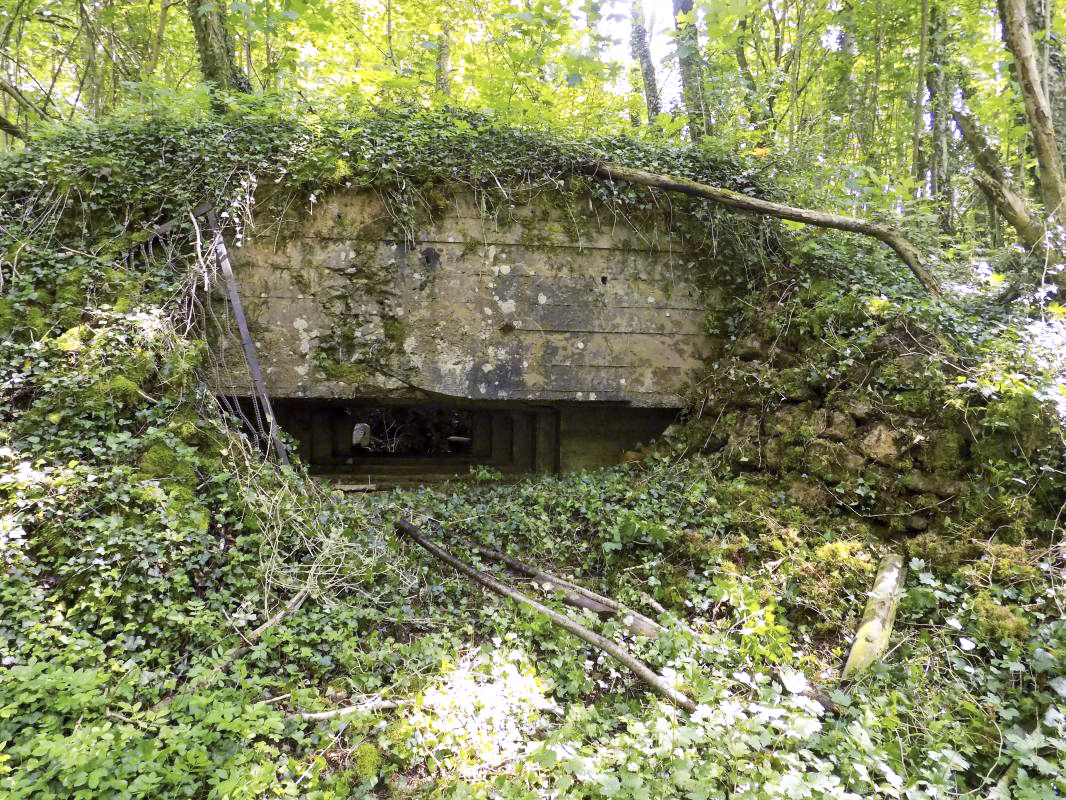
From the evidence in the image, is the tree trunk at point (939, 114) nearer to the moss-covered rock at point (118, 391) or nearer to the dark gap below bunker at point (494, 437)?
the dark gap below bunker at point (494, 437)

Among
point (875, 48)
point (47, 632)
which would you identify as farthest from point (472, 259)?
point (875, 48)

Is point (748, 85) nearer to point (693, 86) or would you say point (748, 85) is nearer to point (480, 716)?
point (693, 86)

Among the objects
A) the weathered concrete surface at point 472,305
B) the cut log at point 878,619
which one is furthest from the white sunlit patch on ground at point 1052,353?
the weathered concrete surface at point 472,305

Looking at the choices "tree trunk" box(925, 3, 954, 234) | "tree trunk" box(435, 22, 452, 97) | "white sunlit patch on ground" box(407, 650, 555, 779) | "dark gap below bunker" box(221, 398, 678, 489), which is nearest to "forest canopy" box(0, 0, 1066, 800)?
"white sunlit patch on ground" box(407, 650, 555, 779)

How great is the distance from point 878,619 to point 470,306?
12.8ft

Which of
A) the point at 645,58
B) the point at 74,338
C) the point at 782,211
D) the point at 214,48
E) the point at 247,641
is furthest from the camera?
the point at 645,58

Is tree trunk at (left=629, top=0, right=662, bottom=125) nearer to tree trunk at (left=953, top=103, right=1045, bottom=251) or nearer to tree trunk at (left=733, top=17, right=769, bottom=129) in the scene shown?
tree trunk at (left=733, top=17, right=769, bottom=129)

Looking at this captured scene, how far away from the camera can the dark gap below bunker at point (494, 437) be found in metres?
5.80

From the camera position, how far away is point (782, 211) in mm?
4910

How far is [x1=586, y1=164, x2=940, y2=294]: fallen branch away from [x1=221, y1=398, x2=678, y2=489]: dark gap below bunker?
208 centimetres

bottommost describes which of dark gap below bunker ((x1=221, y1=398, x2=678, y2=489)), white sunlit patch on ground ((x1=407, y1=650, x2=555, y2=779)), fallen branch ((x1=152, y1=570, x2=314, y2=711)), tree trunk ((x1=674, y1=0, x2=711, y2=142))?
white sunlit patch on ground ((x1=407, y1=650, x2=555, y2=779))

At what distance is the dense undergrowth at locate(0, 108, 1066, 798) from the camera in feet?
7.13

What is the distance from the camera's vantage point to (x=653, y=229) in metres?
5.41

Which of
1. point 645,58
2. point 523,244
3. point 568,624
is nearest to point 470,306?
point 523,244
